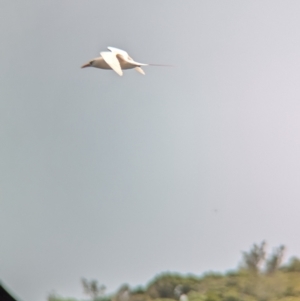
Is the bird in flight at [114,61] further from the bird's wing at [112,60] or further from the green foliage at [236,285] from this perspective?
the green foliage at [236,285]

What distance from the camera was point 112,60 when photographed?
2.30 meters

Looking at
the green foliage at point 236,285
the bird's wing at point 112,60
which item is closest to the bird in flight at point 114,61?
the bird's wing at point 112,60

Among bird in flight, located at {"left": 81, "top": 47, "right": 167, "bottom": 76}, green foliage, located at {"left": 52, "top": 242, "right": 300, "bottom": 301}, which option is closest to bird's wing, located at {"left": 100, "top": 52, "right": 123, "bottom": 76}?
bird in flight, located at {"left": 81, "top": 47, "right": 167, "bottom": 76}

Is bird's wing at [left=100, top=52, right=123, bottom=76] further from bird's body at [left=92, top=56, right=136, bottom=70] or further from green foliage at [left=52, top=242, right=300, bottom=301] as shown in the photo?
green foliage at [left=52, top=242, right=300, bottom=301]

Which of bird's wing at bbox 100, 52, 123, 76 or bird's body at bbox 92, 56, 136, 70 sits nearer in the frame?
bird's wing at bbox 100, 52, 123, 76

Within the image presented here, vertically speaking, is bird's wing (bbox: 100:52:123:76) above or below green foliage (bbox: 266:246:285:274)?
above

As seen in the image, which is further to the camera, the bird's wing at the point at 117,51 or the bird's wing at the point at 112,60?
the bird's wing at the point at 117,51

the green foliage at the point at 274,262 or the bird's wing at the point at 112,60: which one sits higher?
the bird's wing at the point at 112,60

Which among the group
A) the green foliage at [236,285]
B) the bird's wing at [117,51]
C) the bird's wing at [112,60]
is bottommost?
the green foliage at [236,285]

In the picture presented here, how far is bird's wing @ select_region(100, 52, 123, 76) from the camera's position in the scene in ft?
7.32

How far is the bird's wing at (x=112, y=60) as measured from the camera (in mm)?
2230

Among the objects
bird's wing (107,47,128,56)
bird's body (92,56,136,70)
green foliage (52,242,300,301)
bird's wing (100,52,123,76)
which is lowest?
green foliage (52,242,300,301)

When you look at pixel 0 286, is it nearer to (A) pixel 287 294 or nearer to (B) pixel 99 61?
(B) pixel 99 61

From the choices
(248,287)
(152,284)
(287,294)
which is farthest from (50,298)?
(287,294)
